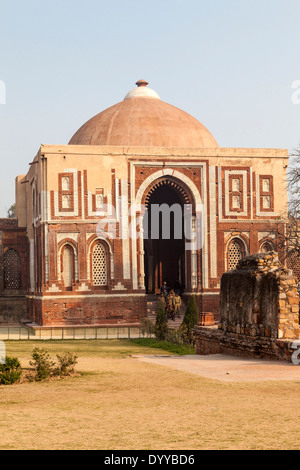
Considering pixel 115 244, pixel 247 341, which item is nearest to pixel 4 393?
pixel 247 341

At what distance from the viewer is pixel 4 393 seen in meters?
9.91

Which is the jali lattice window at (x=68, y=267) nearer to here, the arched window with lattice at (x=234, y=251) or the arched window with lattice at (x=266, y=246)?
the arched window with lattice at (x=234, y=251)

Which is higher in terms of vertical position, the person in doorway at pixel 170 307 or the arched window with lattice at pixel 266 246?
the arched window with lattice at pixel 266 246

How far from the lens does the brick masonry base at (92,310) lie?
25781 mm

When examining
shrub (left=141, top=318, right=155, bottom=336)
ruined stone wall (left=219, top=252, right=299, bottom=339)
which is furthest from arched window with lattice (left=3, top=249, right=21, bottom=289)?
ruined stone wall (left=219, top=252, right=299, bottom=339)

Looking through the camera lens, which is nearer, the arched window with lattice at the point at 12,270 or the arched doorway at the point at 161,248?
the arched window with lattice at the point at 12,270

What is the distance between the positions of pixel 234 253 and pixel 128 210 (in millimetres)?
4675

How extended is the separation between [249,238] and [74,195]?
7.14 m

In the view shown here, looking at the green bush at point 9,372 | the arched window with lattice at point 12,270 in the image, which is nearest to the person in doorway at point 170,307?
the arched window with lattice at point 12,270

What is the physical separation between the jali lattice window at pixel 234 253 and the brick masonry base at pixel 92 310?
3.89 metres

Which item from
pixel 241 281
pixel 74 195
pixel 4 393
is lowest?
pixel 4 393

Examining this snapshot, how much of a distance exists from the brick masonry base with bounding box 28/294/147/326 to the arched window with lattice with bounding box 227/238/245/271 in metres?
3.92

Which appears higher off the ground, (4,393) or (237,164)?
(237,164)

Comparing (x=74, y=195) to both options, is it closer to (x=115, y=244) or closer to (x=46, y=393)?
(x=115, y=244)
